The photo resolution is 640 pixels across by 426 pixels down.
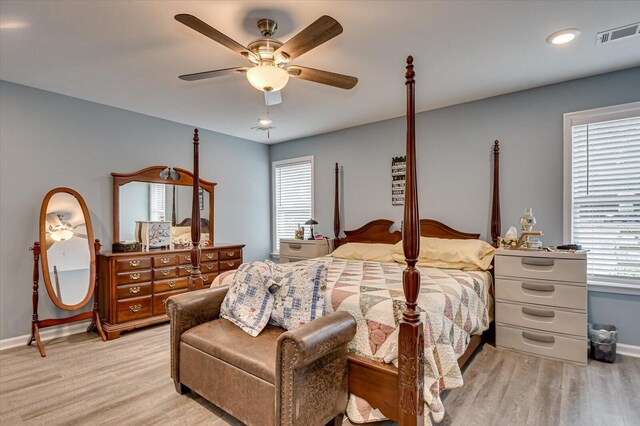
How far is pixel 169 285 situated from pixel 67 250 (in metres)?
1.08

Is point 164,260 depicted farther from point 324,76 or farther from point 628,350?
point 628,350

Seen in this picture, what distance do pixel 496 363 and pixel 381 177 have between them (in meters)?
2.56

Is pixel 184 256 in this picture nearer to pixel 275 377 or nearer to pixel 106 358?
pixel 106 358

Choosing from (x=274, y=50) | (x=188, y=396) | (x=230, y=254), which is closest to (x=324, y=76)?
(x=274, y=50)

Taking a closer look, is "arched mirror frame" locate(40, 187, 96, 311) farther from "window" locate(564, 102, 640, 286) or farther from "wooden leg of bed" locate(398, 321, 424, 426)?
"window" locate(564, 102, 640, 286)

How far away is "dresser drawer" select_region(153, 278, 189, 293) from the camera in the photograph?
383cm

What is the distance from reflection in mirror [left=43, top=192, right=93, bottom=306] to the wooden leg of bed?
3397mm

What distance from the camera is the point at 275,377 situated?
5.53 ft

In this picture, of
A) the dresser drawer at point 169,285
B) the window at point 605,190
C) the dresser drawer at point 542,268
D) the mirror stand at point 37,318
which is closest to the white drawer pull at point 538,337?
the dresser drawer at point 542,268

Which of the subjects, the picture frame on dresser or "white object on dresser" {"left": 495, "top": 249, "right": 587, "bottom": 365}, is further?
the picture frame on dresser

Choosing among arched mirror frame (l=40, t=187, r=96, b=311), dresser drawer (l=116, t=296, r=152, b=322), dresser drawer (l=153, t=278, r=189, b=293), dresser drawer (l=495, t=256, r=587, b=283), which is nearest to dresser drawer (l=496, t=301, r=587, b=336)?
dresser drawer (l=495, t=256, r=587, b=283)

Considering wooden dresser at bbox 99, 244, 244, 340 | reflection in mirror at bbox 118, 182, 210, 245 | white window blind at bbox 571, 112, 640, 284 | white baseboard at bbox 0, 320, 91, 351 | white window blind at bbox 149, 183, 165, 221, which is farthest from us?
white window blind at bbox 149, 183, 165, 221

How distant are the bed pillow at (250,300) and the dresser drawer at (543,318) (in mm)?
2230

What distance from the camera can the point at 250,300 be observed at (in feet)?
7.46
